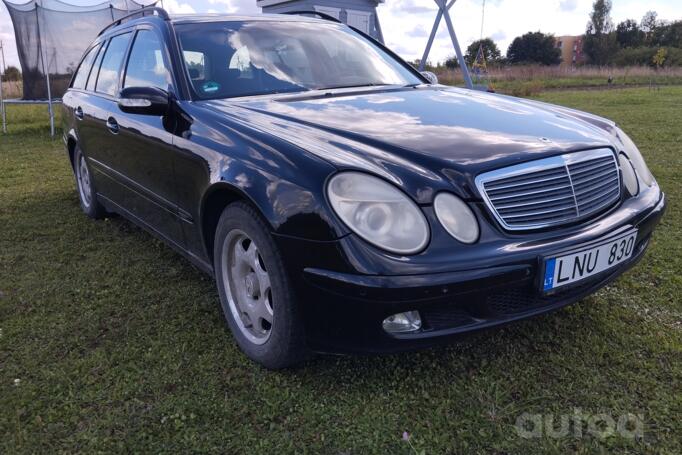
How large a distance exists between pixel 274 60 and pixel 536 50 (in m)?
57.1

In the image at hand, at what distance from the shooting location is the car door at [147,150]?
289 centimetres

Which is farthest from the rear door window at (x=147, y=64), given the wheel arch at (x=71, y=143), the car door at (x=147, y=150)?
the wheel arch at (x=71, y=143)

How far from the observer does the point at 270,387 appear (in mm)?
2232

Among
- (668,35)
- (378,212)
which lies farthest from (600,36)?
(378,212)

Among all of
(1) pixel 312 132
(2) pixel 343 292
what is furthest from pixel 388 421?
(1) pixel 312 132

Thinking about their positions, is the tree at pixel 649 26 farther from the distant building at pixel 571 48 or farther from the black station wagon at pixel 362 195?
the black station wagon at pixel 362 195

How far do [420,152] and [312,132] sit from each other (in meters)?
0.46

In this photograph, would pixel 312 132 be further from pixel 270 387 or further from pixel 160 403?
pixel 160 403

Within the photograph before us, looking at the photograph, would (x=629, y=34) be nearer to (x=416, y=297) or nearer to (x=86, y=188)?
(x=86, y=188)

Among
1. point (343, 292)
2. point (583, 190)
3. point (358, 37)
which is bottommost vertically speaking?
point (343, 292)

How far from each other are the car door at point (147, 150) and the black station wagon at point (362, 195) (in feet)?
0.06

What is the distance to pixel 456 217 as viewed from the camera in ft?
6.26

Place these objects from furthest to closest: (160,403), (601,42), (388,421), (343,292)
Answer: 1. (601,42)
2. (160,403)
3. (388,421)
4. (343,292)

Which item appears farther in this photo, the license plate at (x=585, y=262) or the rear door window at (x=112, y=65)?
the rear door window at (x=112, y=65)
